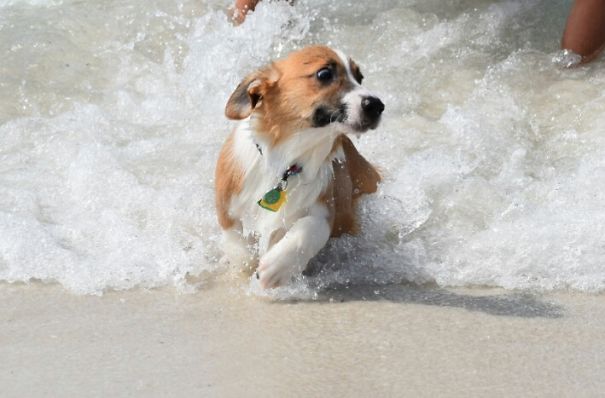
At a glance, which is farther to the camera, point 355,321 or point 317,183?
point 317,183

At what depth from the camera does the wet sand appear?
3.00 metres

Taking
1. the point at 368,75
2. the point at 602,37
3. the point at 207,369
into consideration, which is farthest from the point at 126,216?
the point at 602,37

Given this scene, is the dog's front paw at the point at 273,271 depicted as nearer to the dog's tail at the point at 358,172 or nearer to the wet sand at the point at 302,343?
the wet sand at the point at 302,343

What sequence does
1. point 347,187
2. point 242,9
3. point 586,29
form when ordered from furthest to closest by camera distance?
point 242,9
point 586,29
point 347,187

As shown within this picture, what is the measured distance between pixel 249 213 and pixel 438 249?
858mm

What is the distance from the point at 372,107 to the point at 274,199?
0.54 meters

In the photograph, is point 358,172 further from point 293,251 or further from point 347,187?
point 293,251

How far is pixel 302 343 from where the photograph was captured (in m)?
3.35

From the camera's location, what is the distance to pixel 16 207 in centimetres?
452

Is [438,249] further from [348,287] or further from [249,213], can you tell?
[249,213]

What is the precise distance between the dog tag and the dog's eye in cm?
46

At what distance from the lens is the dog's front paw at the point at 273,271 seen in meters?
3.77

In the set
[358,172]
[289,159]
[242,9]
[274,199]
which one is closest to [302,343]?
[274,199]

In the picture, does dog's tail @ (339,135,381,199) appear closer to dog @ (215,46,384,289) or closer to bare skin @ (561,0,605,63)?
dog @ (215,46,384,289)
